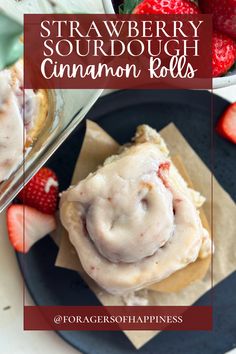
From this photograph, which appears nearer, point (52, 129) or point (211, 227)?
point (52, 129)

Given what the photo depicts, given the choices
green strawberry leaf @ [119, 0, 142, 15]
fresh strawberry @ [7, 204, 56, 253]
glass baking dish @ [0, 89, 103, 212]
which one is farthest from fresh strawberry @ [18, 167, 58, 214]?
green strawberry leaf @ [119, 0, 142, 15]

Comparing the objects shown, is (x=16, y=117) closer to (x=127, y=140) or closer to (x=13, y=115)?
(x=13, y=115)

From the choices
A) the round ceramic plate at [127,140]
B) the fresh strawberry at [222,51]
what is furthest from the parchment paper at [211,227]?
the fresh strawberry at [222,51]

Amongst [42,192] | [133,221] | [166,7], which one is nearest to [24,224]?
[42,192]

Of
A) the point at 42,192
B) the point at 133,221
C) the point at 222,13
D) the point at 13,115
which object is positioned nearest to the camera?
the point at 13,115

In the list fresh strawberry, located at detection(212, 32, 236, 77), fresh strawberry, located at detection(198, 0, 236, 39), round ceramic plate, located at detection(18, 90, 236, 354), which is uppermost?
fresh strawberry, located at detection(198, 0, 236, 39)

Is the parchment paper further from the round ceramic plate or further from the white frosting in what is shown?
the white frosting

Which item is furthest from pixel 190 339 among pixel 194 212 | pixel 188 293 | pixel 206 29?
pixel 206 29
